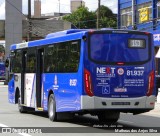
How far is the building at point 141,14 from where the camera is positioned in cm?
4572

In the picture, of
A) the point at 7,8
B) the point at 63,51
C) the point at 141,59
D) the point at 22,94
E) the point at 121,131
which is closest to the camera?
the point at 121,131

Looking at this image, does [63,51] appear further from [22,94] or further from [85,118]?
[22,94]

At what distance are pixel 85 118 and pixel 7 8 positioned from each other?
4265cm

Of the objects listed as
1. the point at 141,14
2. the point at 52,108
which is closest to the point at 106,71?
the point at 52,108

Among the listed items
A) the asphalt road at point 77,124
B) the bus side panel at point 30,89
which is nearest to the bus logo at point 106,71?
the asphalt road at point 77,124

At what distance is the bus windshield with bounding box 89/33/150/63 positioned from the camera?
50.0 feet

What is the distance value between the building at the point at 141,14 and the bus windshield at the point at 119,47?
2732 centimetres

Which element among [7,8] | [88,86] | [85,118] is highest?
[7,8]

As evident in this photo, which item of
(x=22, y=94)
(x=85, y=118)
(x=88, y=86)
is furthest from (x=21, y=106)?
(x=88, y=86)

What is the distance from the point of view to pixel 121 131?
1456 centimetres

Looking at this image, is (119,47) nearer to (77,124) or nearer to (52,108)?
(77,124)

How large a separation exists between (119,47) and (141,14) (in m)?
34.9

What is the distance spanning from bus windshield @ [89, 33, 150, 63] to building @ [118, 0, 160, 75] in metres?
27.3

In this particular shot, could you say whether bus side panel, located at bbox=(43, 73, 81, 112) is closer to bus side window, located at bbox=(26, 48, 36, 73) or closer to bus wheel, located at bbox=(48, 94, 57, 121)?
bus wheel, located at bbox=(48, 94, 57, 121)
